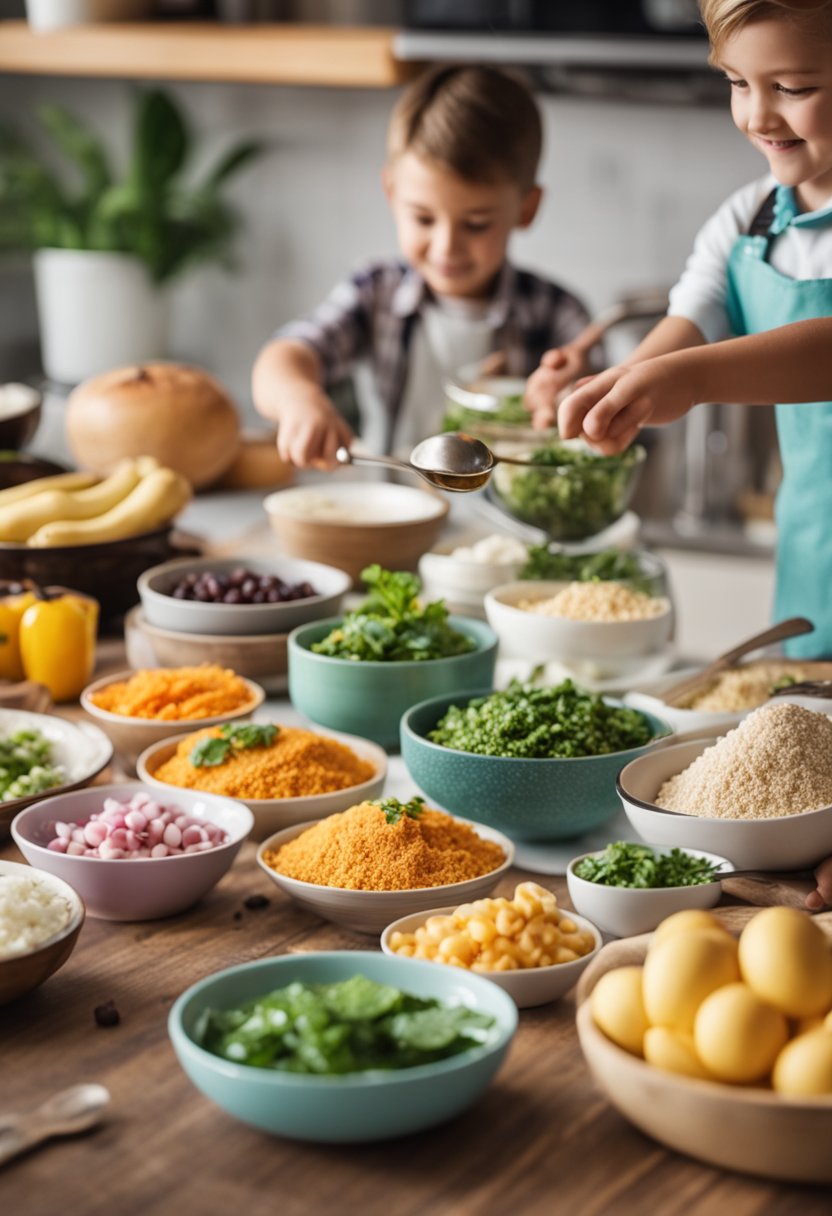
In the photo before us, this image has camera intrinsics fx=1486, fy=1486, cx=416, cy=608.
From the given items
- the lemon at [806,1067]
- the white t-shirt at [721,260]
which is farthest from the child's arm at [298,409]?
the lemon at [806,1067]

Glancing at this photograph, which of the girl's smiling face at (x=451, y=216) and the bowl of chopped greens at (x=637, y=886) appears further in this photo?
the girl's smiling face at (x=451, y=216)

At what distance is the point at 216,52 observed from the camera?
3607 mm

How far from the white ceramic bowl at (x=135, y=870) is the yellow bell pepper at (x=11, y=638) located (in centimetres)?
53

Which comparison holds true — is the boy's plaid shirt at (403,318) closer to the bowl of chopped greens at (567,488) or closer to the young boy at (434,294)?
the young boy at (434,294)

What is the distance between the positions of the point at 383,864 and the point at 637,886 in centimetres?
21

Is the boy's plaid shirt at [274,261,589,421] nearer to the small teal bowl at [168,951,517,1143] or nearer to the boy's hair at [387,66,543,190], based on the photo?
the boy's hair at [387,66,543,190]

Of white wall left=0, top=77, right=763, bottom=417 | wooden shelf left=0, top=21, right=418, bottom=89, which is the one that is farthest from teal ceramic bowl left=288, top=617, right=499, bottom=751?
white wall left=0, top=77, right=763, bottom=417

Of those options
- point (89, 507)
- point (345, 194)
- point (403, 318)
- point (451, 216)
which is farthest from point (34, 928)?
point (345, 194)

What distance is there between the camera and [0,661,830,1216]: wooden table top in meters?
0.92

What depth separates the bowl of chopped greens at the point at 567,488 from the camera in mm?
1968

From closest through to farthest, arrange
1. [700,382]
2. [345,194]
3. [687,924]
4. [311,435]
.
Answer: [687,924]
[700,382]
[311,435]
[345,194]

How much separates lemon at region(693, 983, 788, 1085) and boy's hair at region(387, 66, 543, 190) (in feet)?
5.71

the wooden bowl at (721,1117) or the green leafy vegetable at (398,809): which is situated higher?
the green leafy vegetable at (398,809)

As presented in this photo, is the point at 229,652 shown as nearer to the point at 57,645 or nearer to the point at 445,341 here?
the point at 57,645
